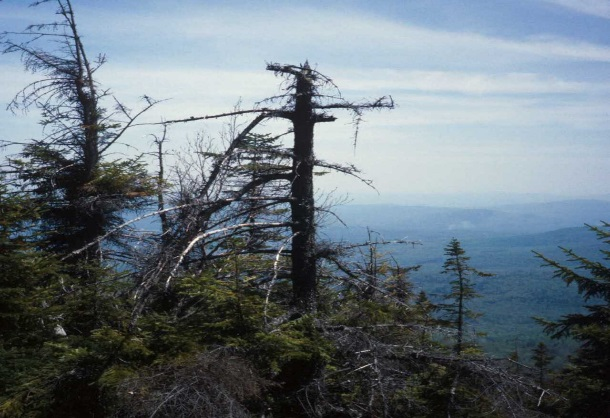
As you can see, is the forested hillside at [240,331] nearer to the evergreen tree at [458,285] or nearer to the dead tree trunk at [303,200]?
the dead tree trunk at [303,200]

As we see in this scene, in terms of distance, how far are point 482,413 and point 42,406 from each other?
520cm

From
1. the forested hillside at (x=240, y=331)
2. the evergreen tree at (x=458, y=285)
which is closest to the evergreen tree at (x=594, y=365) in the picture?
the forested hillside at (x=240, y=331)

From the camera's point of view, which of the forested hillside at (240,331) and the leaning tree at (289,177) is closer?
the forested hillside at (240,331)

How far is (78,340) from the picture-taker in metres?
6.06

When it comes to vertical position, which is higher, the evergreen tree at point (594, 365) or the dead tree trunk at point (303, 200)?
the dead tree trunk at point (303, 200)

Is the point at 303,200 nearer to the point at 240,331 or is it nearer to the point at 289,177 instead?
the point at 289,177

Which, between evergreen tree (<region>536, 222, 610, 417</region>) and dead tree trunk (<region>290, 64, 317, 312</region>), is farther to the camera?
evergreen tree (<region>536, 222, 610, 417</region>)

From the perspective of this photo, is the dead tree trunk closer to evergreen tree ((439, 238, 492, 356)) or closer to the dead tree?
the dead tree

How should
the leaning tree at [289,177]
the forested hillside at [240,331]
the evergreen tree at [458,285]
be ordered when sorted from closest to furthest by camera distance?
the forested hillside at [240,331] < the leaning tree at [289,177] < the evergreen tree at [458,285]

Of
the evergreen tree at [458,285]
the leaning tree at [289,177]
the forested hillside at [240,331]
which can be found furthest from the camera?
the evergreen tree at [458,285]

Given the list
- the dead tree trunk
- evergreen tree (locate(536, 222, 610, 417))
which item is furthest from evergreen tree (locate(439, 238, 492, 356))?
the dead tree trunk

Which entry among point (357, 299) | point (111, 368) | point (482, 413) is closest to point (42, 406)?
point (111, 368)

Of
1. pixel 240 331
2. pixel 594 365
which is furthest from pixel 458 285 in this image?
pixel 240 331

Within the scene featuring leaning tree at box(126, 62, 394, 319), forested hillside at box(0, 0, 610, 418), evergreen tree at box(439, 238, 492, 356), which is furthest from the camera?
evergreen tree at box(439, 238, 492, 356)
